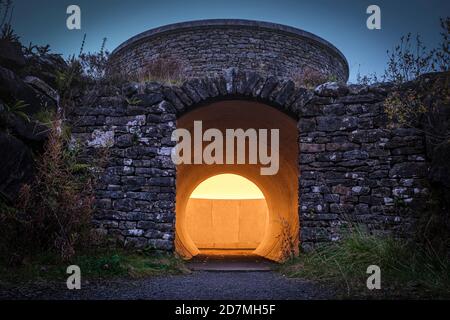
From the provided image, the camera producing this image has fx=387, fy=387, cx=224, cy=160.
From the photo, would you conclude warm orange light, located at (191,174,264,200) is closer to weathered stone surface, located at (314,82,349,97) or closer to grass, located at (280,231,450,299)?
weathered stone surface, located at (314,82,349,97)

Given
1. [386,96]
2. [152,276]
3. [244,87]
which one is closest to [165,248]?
[152,276]

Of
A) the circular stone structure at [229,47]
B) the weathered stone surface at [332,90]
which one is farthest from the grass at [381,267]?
the circular stone structure at [229,47]

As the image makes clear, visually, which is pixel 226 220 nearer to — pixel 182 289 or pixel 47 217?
pixel 47 217

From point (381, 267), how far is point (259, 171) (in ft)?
17.0

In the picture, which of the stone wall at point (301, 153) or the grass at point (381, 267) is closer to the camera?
the grass at point (381, 267)

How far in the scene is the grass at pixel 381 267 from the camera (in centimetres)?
359

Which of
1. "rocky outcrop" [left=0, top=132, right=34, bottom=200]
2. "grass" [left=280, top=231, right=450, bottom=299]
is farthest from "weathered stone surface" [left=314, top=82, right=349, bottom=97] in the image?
"rocky outcrop" [left=0, top=132, right=34, bottom=200]

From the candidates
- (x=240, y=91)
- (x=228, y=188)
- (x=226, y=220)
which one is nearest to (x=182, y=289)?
(x=240, y=91)

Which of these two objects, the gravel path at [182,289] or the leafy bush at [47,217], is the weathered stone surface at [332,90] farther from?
the leafy bush at [47,217]

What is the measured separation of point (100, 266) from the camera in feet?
14.8

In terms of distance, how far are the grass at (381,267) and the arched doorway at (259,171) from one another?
1.39 m

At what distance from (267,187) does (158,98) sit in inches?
174
